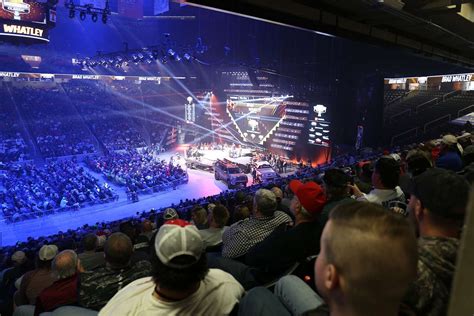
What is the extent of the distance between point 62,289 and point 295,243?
150 centimetres

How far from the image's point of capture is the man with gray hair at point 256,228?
2.35 m

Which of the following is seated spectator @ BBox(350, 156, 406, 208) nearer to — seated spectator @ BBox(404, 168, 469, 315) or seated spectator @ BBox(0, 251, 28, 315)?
seated spectator @ BBox(404, 168, 469, 315)

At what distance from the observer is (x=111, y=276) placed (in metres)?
2.01

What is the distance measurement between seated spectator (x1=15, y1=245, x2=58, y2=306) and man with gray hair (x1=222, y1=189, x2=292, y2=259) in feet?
5.42

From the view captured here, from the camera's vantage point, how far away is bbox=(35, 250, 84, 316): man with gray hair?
225 cm

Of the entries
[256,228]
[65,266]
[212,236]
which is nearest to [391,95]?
[212,236]

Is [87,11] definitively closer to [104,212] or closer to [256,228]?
[104,212]

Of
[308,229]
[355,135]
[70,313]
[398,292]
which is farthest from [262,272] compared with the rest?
[355,135]

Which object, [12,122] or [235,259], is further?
[12,122]

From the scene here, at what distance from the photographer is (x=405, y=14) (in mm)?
3414

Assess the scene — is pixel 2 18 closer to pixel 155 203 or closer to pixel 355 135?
pixel 155 203

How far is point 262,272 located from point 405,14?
2.81 m

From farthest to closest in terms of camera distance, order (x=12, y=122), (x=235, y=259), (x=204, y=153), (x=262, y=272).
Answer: (x=204, y=153), (x=12, y=122), (x=235, y=259), (x=262, y=272)

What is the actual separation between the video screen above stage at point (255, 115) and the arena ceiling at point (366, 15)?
493 inches
